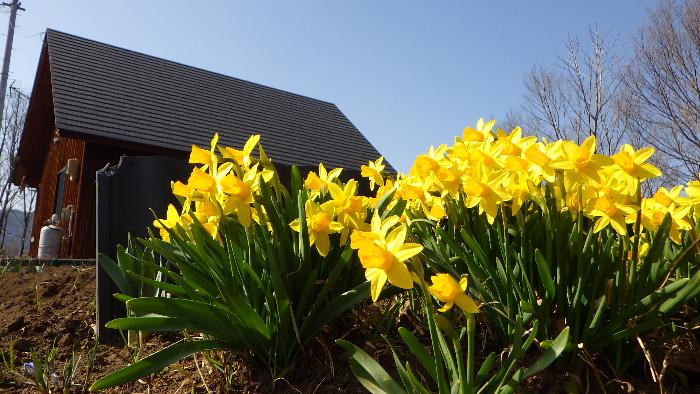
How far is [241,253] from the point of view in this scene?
1.37m

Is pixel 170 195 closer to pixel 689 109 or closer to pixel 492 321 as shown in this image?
pixel 492 321

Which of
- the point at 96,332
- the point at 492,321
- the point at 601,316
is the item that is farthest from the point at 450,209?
the point at 96,332

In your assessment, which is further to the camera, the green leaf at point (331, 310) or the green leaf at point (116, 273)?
the green leaf at point (116, 273)

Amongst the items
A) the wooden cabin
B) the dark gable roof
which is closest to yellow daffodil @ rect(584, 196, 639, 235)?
the wooden cabin

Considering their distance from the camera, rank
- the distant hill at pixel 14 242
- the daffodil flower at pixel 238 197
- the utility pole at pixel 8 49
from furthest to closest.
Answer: the utility pole at pixel 8 49
the distant hill at pixel 14 242
the daffodil flower at pixel 238 197

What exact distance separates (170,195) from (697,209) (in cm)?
213

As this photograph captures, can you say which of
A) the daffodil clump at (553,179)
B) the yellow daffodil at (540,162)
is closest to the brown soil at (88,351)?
the daffodil clump at (553,179)

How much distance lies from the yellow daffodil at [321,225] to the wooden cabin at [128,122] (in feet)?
26.7

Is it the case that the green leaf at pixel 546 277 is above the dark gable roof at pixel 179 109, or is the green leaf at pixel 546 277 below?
below

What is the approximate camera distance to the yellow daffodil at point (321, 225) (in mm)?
1224

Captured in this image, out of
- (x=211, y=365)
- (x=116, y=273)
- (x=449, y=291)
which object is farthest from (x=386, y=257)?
(x=116, y=273)

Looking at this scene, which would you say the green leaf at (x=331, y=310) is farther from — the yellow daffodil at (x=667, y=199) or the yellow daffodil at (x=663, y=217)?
the yellow daffodil at (x=667, y=199)

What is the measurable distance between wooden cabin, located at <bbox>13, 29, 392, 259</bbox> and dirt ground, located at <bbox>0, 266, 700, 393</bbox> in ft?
22.9

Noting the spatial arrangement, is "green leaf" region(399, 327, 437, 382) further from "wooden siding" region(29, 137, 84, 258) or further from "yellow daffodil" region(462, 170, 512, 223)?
"wooden siding" region(29, 137, 84, 258)
